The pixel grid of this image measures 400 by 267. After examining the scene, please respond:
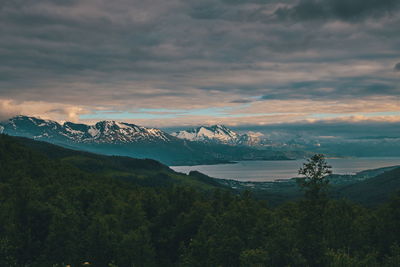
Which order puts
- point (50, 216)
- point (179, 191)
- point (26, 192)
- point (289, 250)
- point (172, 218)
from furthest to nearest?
point (179, 191) < point (172, 218) < point (26, 192) < point (50, 216) < point (289, 250)

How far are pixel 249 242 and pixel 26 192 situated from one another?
44652 mm

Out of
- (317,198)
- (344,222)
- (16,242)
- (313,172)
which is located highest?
(313,172)

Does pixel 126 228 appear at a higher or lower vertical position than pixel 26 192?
lower

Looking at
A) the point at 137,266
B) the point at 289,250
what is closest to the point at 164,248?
the point at 137,266

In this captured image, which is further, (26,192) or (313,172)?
(26,192)

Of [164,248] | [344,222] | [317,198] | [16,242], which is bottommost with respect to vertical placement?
[164,248]

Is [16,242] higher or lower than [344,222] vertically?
lower

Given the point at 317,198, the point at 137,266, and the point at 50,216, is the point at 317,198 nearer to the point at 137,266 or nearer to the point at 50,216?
the point at 137,266

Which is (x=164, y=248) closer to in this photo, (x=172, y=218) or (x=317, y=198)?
(x=172, y=218)

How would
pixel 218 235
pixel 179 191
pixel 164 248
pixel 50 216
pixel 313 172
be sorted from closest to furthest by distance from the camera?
pixel 313 172 < pixel 218 235 < pixel 50 216 < pixel 164 248 < pixel 179 191

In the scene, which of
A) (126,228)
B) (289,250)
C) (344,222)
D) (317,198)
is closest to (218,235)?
(289,250)

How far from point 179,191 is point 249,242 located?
41.6 meters

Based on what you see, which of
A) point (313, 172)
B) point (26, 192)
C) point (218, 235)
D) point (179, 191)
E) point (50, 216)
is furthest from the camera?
point (179, 191)

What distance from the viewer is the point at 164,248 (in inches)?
3059
